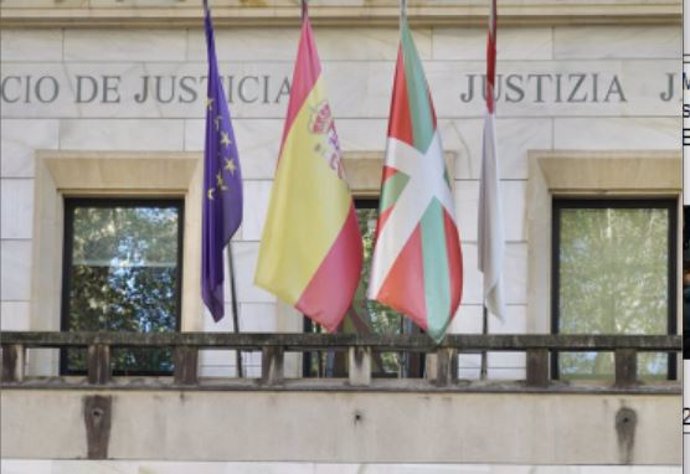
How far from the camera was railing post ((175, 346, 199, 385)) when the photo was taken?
21.2 metres

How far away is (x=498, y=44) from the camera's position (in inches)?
909

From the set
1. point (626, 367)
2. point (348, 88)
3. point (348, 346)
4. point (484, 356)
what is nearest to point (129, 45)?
point (348, 88)

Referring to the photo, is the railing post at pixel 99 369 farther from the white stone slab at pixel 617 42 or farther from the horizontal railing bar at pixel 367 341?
the white stone slab at pixel 617 42

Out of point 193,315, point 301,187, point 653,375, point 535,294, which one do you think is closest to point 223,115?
point 301,187

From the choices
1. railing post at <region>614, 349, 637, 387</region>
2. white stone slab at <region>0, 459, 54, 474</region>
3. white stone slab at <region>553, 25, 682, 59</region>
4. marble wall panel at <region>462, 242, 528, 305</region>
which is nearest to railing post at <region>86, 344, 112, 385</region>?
white stone slab at <region>0, 459, 54, 474</region>

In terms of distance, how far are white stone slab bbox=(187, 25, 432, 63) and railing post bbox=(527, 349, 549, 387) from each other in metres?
3.99

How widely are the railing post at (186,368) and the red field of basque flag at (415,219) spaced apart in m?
2.01

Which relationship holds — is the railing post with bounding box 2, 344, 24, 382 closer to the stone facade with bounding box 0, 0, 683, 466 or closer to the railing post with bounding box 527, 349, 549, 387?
the stone facade with bounding box 0, 0, 683, 466

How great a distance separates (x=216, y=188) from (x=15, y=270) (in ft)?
10.1

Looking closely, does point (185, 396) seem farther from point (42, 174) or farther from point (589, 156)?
point (589, 156)

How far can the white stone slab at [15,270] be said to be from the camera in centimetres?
2311

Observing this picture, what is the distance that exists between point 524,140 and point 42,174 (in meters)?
5.44

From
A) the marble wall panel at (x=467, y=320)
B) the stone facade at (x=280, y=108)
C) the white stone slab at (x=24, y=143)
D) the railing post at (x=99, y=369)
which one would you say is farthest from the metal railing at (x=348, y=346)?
the white stone slab at (x=24, y=143)

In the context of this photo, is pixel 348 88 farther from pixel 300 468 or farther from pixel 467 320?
pixel 300 468
